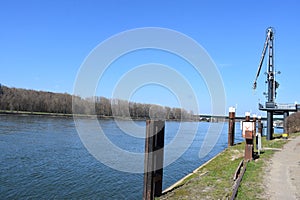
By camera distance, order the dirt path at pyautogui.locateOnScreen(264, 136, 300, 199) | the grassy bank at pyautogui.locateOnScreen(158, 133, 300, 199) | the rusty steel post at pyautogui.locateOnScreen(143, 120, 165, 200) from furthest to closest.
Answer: the rusty steel post at pyautogui.locateOnScreen(143, 120, 165, 200), the grassy bank at pyautogui.locateOnScreen(158, 133, 300, 199), the dirt path at pyautogui.locateOnScreen(264, 136, 300, 199)

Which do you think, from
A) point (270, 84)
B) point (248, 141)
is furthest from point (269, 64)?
point (248, 141)

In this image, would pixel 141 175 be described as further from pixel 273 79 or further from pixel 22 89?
pixel 22 89

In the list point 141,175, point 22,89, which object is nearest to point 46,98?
point 22,89

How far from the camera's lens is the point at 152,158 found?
9211mm

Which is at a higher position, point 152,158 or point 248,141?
point 248,141

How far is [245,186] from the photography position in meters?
9.14

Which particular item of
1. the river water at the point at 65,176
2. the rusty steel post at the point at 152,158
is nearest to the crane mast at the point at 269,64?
the river water at the point at 65,176

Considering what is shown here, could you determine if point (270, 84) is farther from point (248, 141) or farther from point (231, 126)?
point (248, 141)

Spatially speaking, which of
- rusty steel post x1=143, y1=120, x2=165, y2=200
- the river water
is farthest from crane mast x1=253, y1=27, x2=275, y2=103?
rusty steel post x1=143, y1=120, x2=165, y2=200

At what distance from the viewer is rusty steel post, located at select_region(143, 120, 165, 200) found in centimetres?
910

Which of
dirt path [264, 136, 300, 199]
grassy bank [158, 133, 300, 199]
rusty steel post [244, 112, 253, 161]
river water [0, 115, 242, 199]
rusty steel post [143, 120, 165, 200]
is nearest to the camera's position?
dirt path [264, 136, 300, 199]

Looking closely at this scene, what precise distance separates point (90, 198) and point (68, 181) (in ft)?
9.87

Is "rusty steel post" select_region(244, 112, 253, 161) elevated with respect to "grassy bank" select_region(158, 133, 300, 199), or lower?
elevated

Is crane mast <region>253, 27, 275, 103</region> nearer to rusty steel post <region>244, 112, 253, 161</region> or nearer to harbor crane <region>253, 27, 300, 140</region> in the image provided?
harbor crane <region>253, 27, 300, 140</region>
